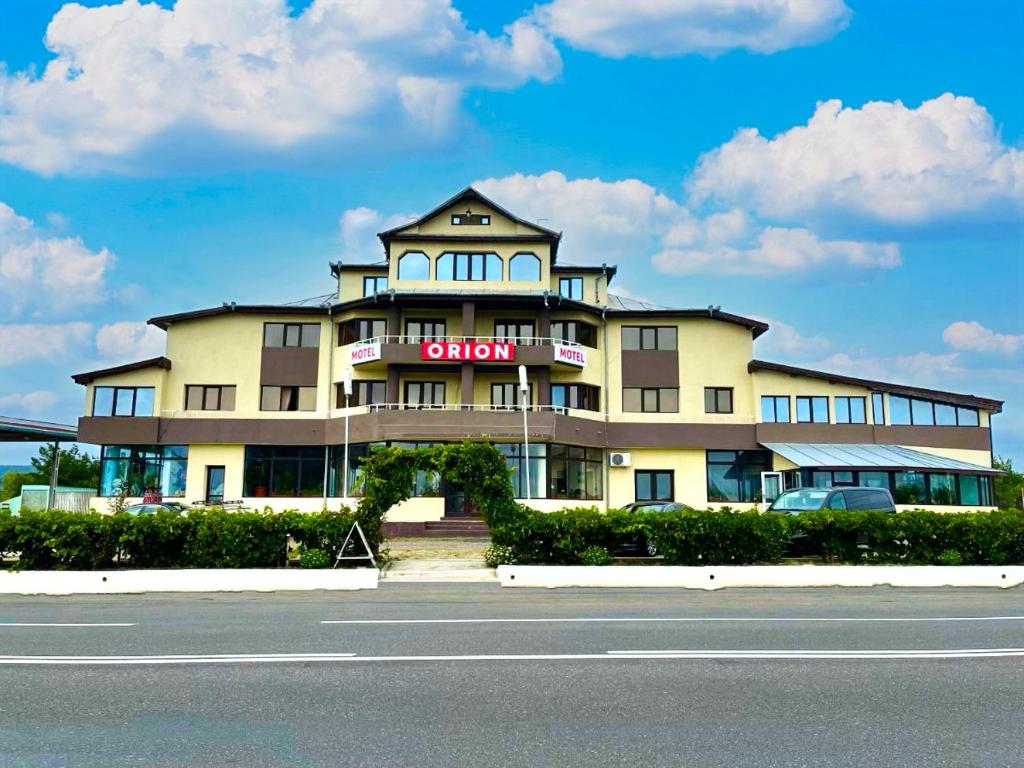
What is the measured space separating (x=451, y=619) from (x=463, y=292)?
2666 cm

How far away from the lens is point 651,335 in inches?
1580

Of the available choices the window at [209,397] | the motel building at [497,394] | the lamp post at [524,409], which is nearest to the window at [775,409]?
the motel building at [497,394]

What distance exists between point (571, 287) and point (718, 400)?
8766mm

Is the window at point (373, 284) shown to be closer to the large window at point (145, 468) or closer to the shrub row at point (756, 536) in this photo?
the large window at point (145, 468)

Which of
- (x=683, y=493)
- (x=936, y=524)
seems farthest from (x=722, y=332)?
(x=936, y=524)

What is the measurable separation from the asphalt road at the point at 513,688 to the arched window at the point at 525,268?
2704 centimetres

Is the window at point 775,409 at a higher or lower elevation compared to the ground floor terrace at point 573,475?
higher

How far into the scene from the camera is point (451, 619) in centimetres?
1142

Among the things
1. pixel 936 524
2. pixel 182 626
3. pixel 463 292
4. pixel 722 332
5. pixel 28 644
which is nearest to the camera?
pixel 28 644

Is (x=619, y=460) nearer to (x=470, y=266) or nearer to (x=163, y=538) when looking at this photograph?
(x=470, y=266)

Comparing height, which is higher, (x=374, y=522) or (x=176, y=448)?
(x=176, y=448)

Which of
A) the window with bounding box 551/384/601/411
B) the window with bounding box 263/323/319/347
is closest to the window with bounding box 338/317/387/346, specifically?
the window with bounding box 263/323/319/347

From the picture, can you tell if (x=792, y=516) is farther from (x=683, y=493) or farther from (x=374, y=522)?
(x=683, y=493)

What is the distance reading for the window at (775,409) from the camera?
3900 centimetres
